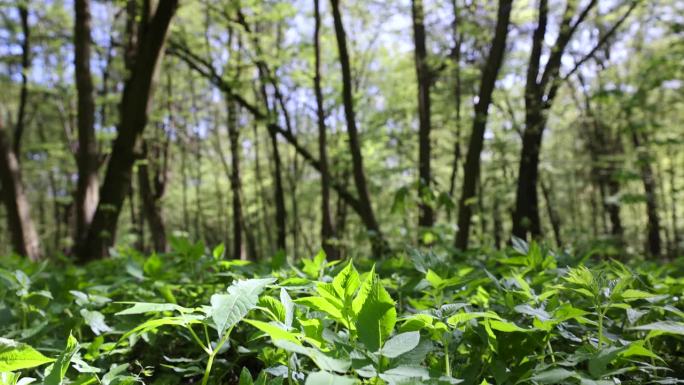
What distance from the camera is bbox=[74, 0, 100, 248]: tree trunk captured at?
661 centimetres

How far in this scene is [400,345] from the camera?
32.3 inches

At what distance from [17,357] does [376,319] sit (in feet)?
2.23

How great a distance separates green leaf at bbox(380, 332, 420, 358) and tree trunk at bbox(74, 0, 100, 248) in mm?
6775

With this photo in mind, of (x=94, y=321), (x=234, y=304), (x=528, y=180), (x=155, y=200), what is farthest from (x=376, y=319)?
(x=155, y=200)

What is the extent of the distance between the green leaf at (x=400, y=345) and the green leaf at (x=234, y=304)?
249 millimetres

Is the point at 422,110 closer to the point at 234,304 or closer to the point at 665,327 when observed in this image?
the point at 665,327

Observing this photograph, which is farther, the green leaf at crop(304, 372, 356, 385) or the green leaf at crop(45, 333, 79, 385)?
the green leaf at crop(45, 333, 79, 385)

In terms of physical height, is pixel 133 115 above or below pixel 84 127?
below

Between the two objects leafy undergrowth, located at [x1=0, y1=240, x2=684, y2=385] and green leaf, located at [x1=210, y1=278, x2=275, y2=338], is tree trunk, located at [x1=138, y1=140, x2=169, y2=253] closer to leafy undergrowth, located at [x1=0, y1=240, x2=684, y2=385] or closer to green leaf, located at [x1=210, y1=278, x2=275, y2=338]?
leafy undergrowth, located at [x1=0, y1=240, x2=684, y2=385]

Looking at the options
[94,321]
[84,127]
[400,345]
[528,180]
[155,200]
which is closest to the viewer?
[400,345]

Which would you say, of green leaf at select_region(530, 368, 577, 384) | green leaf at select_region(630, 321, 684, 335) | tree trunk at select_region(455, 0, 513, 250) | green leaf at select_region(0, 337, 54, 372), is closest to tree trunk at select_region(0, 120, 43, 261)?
tree trunk at select_region(455, 0, 513, 250)

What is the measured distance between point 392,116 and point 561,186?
19.9m

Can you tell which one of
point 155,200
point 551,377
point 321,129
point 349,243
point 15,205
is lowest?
point 349,243

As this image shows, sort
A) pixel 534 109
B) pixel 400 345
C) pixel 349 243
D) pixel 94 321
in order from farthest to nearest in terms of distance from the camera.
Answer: pixel 349 243 < pixel 534 109 < pixel 94 321 < pixel 400 345
